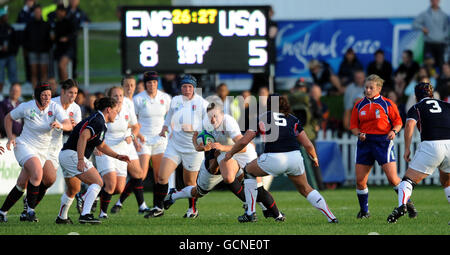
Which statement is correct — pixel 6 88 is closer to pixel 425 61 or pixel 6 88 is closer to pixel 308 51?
pixel 308 51

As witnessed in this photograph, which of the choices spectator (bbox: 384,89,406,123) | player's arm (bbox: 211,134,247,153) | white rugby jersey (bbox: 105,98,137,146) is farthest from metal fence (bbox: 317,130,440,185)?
player's arm (bbox: 211,134,247,153)

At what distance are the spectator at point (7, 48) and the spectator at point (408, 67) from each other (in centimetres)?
965

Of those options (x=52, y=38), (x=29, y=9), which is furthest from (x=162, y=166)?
(x=29, y=9)

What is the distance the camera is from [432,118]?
1170cm

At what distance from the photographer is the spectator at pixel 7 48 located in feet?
74.0

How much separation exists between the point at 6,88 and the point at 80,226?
12479 millimetres

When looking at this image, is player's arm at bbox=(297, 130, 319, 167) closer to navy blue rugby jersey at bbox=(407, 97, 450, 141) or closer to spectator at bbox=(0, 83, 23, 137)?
navy blue rugby jersey at bbox=(407, 97, 450, 141)

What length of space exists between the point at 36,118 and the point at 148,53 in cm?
666

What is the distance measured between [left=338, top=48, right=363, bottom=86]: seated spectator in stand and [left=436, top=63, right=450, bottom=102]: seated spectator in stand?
2.22 meters

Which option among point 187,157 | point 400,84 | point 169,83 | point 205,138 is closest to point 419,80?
point 400,84

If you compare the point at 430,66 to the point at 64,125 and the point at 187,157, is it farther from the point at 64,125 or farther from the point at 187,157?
the point at 64,125

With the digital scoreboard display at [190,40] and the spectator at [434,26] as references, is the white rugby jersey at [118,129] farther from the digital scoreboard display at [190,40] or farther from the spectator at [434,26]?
the spectator at [434,26]

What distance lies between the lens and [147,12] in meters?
19.0

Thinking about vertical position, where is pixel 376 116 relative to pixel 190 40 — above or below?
below
